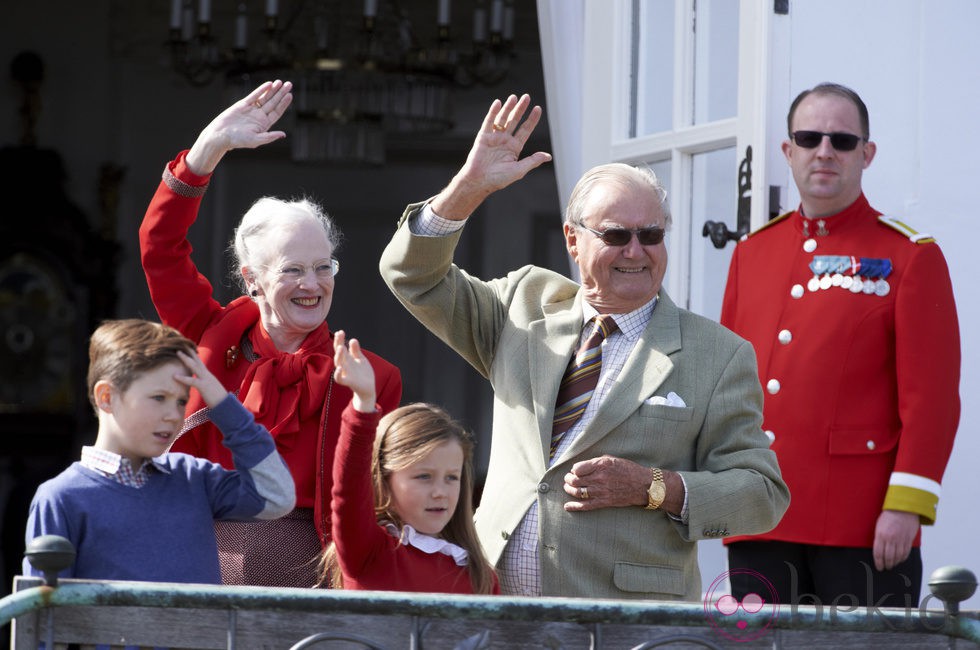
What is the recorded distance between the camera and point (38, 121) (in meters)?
6.44

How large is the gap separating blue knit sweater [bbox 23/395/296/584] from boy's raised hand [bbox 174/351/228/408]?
15 millimetres

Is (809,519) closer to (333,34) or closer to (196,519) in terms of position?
(196,519)

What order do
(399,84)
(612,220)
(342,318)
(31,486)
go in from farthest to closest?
(342,318) → (31,486) → (399,84) → (612,220)

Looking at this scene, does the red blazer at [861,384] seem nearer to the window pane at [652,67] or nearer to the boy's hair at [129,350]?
the window pane at [652,67]

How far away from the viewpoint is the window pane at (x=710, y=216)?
3.57 m

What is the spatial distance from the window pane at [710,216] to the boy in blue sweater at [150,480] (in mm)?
1520

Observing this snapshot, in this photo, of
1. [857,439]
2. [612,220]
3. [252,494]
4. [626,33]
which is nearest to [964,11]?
[626,33]

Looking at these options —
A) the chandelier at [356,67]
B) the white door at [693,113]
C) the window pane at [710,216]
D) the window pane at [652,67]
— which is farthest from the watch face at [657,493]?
the chandelier at [356,67]

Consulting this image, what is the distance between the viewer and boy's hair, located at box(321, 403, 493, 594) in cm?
246

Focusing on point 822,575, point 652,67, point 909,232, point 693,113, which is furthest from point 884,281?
point 652,67

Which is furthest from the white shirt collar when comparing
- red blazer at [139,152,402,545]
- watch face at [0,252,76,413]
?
watch face at [0,252,76,413]

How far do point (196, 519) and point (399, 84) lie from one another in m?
3.46

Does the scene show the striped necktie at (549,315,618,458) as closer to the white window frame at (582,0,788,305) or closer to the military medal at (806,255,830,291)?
the military medal at (806,255,830,291)

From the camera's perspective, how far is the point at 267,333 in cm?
277
